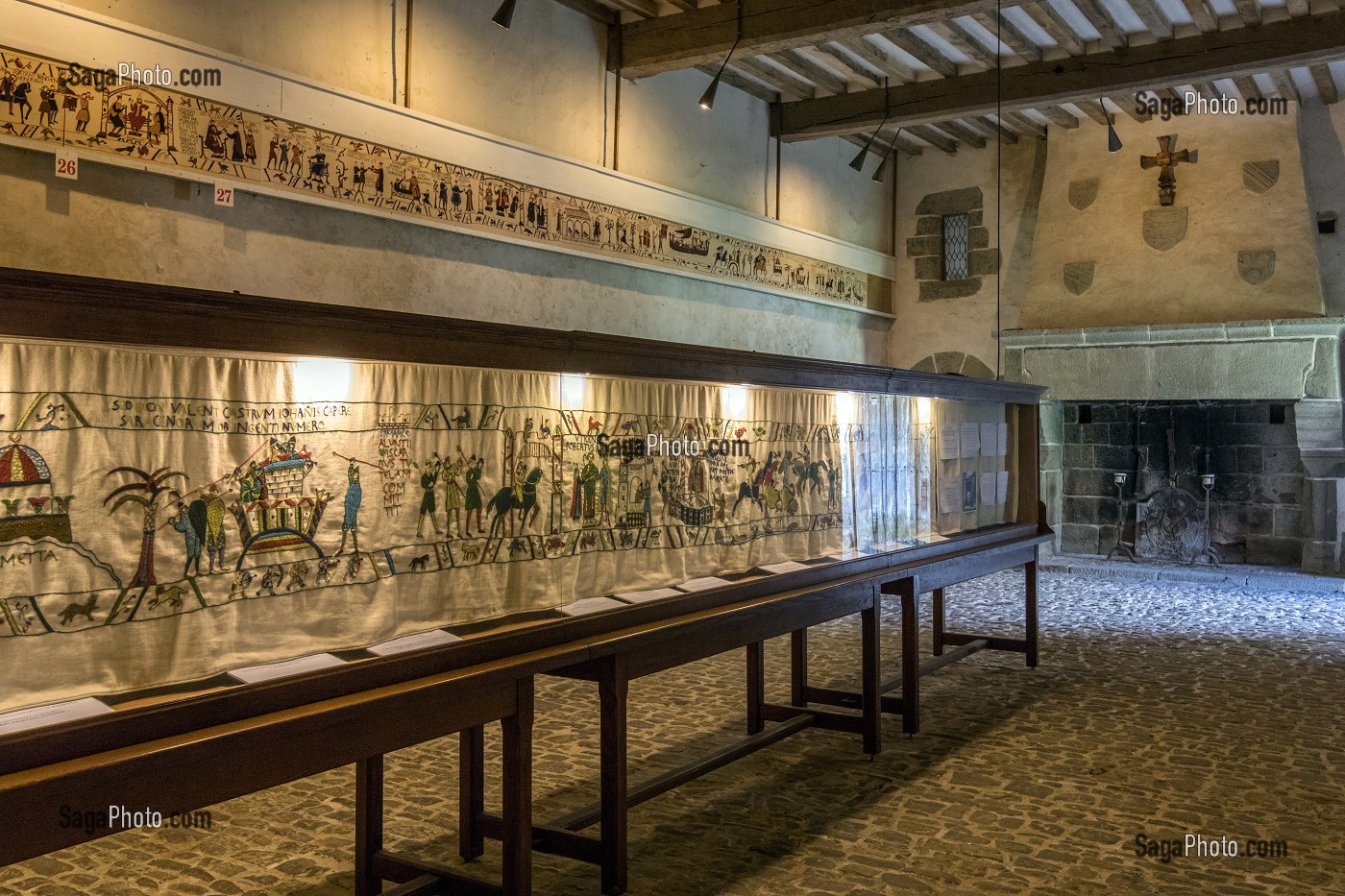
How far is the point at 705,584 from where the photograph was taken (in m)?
3.88

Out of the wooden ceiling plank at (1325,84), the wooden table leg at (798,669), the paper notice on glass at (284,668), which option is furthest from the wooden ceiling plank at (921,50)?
the paper notice on glass at (284,668)

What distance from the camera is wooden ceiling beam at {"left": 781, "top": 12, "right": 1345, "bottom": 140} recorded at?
26.3 feet

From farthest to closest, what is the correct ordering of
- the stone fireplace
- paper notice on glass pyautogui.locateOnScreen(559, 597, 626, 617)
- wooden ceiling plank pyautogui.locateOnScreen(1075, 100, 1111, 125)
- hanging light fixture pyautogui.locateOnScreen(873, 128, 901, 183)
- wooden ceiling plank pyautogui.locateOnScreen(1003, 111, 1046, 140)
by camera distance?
wooden ceiling plank pyautogui.locateOnScreen(1003, 111, 1046, 140), wooden ceiling plank pyautogui.locateOnScreen(1075, 100, 1111, 125), hanging light fixture pyautogui.locateOnScreen(873, 128, 901, 183), the stone fireplace, paper notice on glass pyautogui.locateOnScreen(559, 597, 626, 617)

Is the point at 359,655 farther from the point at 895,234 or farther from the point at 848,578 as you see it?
the point at 895,234

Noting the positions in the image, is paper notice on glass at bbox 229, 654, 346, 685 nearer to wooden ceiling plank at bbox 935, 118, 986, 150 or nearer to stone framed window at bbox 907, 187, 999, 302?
wooden ceiling plank at bbox 935, 118, 986, 150

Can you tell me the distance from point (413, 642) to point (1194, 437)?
1039cm

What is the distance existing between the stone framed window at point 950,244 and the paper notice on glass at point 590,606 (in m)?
9.45

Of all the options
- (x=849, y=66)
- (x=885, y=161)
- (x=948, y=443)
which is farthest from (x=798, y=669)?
(x=885, y=161)

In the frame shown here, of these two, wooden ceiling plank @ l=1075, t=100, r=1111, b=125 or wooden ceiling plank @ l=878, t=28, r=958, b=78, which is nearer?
wooden ceiling plank @ l=878, t=28, r=958, b=78

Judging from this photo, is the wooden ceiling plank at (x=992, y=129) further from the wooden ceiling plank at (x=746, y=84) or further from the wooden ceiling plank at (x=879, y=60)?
the wooden ceiling plank at (x=746, y=84)

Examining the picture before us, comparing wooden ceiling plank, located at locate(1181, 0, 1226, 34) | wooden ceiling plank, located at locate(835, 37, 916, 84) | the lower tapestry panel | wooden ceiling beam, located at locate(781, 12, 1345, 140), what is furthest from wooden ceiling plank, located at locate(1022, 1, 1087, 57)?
the lower tapestry panel

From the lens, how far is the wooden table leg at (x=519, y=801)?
2963 mm

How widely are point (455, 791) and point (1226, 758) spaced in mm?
3416

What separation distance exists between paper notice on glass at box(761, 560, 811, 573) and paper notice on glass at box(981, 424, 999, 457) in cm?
213
